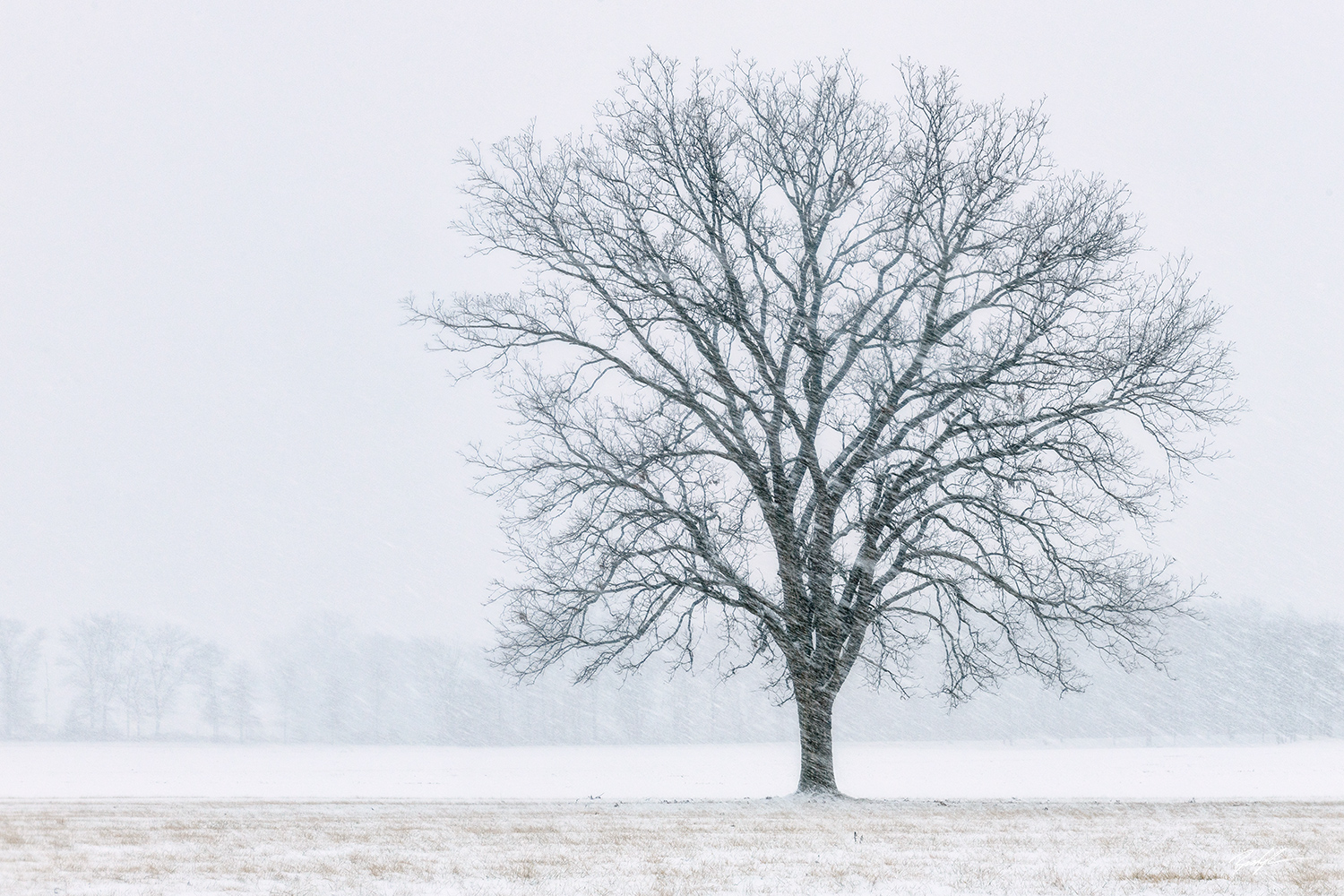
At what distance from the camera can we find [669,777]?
35.2 m

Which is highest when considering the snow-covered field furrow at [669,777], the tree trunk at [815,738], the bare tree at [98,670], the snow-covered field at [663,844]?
the bare tree at [98,670]

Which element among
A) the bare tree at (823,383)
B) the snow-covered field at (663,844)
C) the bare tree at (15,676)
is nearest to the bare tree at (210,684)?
the bare tree at (15,676)

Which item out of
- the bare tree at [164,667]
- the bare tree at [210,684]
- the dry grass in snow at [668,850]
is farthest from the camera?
the bare tree at [164,667]

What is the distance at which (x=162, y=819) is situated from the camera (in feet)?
47.3

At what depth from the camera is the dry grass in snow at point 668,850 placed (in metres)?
8.76

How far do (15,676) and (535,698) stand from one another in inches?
1878

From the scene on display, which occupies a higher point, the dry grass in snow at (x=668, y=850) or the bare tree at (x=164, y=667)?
the bare tree at (x=164, y=667)

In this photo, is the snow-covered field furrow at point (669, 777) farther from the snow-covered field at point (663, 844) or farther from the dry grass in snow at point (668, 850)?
the dry grass in snow at point (668, 850)

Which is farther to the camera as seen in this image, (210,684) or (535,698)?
(210,684)

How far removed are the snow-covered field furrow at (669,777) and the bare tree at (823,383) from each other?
4.72 meters

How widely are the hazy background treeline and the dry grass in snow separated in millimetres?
56160

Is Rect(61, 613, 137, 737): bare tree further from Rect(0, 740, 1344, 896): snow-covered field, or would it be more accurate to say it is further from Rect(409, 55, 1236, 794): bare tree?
Rect(409, 55, 1236, 794): bare tree

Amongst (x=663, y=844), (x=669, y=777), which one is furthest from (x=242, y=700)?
(x=663, y=844)

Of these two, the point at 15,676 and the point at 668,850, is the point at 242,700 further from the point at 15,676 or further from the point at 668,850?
the point at 668,850
